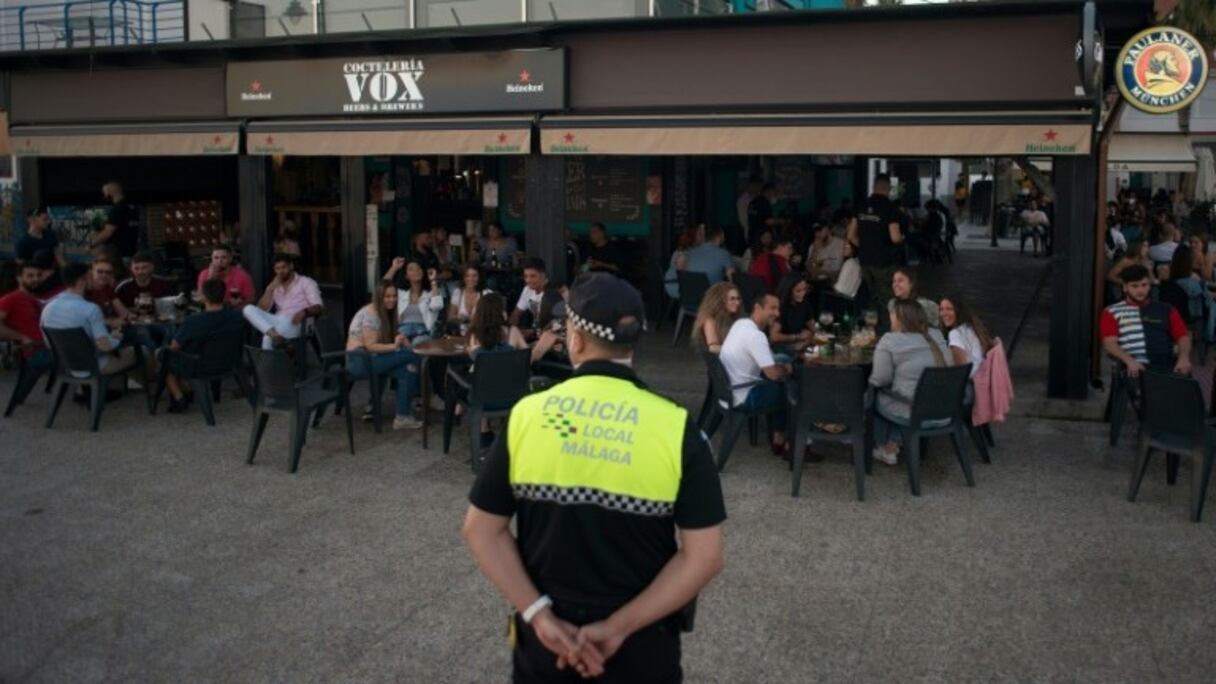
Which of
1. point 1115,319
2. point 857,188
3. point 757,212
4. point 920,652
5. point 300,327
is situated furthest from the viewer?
point 857,188

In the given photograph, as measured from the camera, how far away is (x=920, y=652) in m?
5.68

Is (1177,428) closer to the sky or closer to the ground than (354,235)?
closer to the ground

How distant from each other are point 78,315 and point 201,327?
103 cm

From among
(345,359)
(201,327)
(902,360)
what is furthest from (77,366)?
(902,360)

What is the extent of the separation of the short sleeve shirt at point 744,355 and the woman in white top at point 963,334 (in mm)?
1361

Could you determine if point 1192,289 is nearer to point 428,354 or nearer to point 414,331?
point 414,331

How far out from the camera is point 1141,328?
935 centimetres

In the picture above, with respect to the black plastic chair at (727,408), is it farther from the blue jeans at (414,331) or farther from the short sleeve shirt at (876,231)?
the short sleeve shirt at (876,231)

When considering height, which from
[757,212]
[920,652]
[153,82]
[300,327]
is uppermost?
[153,82]

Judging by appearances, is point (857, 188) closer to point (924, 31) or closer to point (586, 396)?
point (924, 31)

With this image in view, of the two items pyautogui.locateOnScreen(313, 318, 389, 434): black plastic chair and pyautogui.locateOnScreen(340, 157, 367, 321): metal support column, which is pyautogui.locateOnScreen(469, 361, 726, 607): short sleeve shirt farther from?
pyautogui.locateOnScreen(340, 157, 367, 321): metal support column

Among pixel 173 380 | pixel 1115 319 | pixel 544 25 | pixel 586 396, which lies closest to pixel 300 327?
pixel 173 380

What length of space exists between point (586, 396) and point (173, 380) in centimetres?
872

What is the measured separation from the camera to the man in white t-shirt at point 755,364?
883 cm
